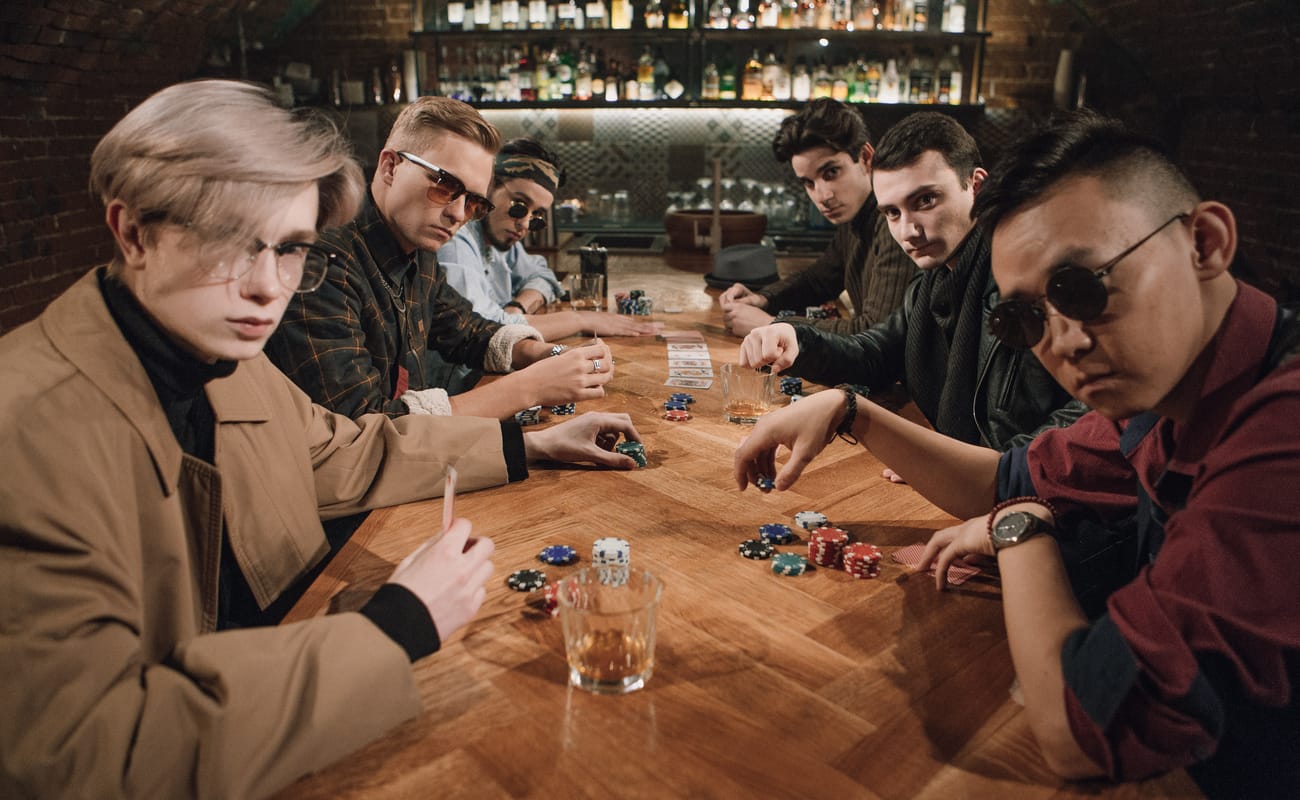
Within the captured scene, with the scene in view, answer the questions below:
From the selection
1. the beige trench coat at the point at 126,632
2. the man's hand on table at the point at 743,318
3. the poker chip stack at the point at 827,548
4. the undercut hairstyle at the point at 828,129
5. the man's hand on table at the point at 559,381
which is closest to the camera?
the beige trench coat at the point at 126,632

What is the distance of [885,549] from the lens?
5.47 ft

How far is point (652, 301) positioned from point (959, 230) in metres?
1.69

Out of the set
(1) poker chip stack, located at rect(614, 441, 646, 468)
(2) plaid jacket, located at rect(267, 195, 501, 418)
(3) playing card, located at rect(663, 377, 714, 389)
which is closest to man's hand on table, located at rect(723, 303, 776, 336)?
(3) playing card, located at rect(663, 377, 714, 389)

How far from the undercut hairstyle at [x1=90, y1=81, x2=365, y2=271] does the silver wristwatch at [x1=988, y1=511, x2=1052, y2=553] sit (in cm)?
116

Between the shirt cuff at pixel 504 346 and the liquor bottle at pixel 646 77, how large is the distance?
14.3 feet

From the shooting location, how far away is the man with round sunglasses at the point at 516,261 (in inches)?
143

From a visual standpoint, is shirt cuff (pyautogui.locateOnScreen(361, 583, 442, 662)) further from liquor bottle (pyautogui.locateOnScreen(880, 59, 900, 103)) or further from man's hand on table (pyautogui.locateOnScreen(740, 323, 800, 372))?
liquor bottle (pyautogui.locateOnScreen(880, 59, 900, 103))

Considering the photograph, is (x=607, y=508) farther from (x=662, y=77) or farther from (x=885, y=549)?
(x=662, y=77)

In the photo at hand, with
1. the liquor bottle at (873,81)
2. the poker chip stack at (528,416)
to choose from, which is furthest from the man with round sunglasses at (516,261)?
the liquor bottle at (873,81)

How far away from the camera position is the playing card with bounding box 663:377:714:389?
280 centimetres

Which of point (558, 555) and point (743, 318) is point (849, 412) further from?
point (743, 318)

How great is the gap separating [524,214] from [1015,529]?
9.82ft

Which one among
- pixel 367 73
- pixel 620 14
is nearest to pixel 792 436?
pixel 620 14

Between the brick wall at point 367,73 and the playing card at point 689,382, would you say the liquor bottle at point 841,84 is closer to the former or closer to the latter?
the brick wall at point 367,73
